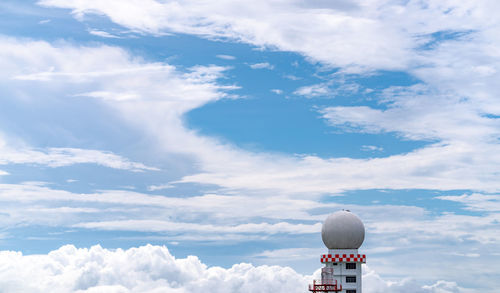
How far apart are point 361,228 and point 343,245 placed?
3913mm

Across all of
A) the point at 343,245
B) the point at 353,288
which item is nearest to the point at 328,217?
the point at 343,245

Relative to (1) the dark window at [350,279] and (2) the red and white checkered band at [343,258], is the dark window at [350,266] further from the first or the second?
(1) the dark window at [350,279]

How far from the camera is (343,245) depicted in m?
97.8

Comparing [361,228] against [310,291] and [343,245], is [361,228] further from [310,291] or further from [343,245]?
[310,291]

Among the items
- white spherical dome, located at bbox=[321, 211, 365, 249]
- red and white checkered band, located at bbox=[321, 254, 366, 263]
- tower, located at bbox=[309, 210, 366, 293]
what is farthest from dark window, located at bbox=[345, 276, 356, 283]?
white spherical dome, located at bbox=[321, 211, 365, 249]

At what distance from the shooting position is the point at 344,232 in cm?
9744

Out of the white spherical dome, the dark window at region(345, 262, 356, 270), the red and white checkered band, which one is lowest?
the dark window at region(345, 262, 356, 270)

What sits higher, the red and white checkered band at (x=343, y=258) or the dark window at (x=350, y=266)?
the red and white checkered band at (x=343, y=258)

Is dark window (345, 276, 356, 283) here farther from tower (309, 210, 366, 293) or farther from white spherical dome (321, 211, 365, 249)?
white spherical dome (321, 211, 365, 249)

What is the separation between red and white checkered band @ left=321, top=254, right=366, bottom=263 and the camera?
317ft

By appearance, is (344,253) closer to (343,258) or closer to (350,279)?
(343,258)

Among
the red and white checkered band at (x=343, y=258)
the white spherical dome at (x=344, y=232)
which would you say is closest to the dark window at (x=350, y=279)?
the red and white checkered band at (x=343, y=258)

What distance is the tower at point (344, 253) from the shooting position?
9638cm

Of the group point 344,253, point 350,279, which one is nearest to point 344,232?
point 344,253
